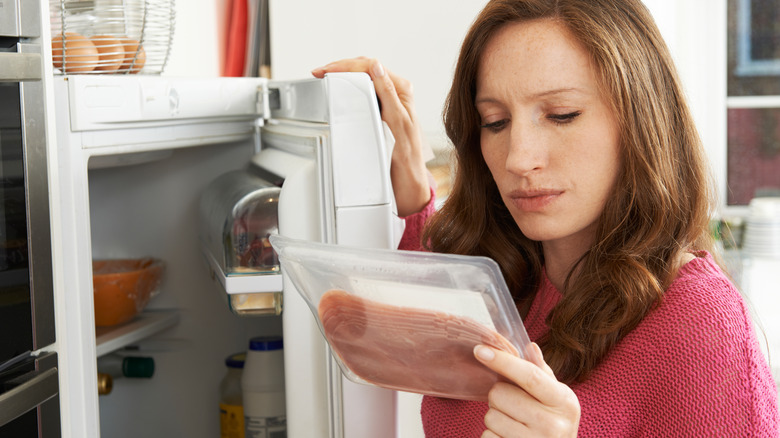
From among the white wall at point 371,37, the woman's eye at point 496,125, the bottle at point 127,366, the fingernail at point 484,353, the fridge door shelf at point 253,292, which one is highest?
the white wall at point 371,37

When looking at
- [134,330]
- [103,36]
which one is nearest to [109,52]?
[103,36]

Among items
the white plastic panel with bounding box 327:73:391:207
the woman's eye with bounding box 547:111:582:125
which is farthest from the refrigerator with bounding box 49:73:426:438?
the woman's eye with bounding box 547:111:582:125

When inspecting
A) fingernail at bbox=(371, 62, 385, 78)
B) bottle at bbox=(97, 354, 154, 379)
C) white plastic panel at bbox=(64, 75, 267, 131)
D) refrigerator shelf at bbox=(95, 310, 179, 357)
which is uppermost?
fingernail at bbox=(371, 62, 385, 78)

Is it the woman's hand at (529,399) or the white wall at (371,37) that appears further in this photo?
the white wall at (371,37)

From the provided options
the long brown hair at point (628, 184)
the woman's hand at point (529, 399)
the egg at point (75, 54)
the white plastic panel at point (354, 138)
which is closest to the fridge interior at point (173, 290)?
the egg at point (75, 54)

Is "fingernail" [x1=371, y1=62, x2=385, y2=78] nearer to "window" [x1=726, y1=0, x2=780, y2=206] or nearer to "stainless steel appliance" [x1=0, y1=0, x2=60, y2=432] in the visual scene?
"stainless steel appliance" [x1=0, y1=0, x2=60, y2=432]

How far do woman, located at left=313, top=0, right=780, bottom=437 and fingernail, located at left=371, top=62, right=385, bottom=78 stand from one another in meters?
0.13

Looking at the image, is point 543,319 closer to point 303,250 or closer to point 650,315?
point 650,315

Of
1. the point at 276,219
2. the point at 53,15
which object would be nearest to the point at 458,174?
the point at 276,219

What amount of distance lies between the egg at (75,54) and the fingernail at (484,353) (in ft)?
2.32

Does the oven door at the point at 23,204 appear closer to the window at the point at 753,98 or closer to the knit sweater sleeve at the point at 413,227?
the knit sweater sleeve at the point at 413,227

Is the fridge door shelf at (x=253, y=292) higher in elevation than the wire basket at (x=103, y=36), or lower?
lower

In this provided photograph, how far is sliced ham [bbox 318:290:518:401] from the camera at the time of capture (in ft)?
2.27

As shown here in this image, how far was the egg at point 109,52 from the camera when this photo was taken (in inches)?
43.7
